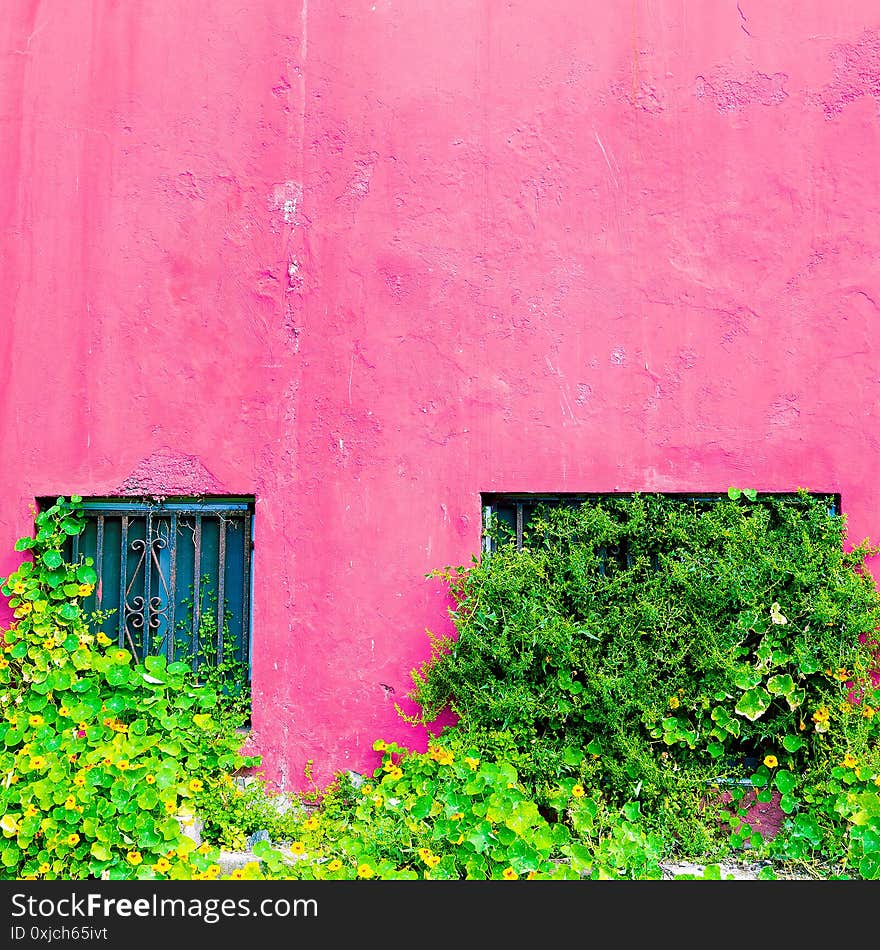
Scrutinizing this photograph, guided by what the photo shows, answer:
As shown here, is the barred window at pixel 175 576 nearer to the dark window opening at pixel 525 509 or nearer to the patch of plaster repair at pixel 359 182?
the dark window opening at pixel 525 509

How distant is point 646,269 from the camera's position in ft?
13.4

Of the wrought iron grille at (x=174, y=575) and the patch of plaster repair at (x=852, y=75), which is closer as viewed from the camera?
the patch of plaster repair at (x=852, y=75)

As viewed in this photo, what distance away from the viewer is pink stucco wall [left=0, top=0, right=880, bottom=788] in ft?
13.1

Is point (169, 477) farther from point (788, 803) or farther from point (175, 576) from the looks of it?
point (788, 803)

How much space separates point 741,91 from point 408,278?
1.77 m

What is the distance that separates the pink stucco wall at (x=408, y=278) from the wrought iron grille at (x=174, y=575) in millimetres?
161

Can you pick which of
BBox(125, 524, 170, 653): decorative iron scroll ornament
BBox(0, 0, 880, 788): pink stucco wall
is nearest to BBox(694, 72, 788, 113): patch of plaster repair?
BBox(0, 0, 880, 788): pink stucco wall

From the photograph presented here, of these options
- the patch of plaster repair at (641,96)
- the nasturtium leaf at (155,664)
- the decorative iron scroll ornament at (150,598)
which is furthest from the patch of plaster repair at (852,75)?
the nasturtium leaf at (155,664)

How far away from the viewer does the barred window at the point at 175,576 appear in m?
4.22

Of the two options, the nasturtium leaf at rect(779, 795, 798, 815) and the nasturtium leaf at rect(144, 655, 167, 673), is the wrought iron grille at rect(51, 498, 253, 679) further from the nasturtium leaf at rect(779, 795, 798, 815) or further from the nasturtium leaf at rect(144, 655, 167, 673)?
the nasturtium leaf at rect(779, 795, 798, 815)

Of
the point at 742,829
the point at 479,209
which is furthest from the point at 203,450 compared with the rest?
the point at 742,829

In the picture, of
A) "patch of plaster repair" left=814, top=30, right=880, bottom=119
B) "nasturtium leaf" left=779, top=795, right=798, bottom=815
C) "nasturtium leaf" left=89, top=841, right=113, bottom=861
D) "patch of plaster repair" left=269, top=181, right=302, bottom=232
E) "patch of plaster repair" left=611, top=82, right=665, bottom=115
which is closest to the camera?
"nasturtium leaf" left=89, top=841, right=113, bottom=861

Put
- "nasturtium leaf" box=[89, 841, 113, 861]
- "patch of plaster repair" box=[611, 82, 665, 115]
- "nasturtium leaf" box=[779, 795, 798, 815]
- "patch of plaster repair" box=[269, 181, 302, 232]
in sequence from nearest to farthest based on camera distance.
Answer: "nasturtium leaf" box=[89, 841, 113, 861] < "nasturtium leaf" box=[779, 795, 798, 815] < "patch of plaster repair" box=[611, 82, 665, 115] < "patch of plaster repair" box=[269, 181, 302, 232]

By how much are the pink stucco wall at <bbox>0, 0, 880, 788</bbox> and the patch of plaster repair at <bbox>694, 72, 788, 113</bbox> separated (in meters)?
0.01
